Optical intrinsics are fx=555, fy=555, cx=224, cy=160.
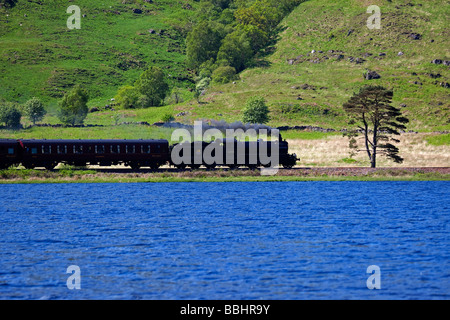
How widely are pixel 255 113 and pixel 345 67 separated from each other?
→ 59853 mm

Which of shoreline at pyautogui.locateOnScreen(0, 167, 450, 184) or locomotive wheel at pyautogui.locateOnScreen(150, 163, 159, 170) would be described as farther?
locomotive wheel at pyautogui.locateOnScreen(150, 163, 159, 170)

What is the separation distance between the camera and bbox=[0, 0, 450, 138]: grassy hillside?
119 m

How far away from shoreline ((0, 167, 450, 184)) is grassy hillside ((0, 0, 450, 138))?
35.0m

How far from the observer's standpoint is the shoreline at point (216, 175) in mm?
60406

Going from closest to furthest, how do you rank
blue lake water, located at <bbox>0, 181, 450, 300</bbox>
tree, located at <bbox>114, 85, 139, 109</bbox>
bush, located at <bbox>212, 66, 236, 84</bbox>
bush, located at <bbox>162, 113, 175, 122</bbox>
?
blue lake water, located at <bbox>0, 181, 450, 300</bbox>, bush, located at <bbox>162, 113, 175, 122</bbox>, tree, located at <bbox>114, 85, 139, 109</bbox>, bush, located at <bbox>212, 66, 236, 84</bbox>

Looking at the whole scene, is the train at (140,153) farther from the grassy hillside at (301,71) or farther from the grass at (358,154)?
the grassy hillside at (301,71)

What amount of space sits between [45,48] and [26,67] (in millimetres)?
18733

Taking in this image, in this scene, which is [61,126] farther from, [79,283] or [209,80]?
[79,283]

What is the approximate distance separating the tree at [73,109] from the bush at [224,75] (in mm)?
50162

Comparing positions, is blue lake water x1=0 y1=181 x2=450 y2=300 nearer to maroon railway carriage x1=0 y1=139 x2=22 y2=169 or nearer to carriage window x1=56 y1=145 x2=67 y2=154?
maroon railway carriage x1=0 y1=139 x2=22 y2=169

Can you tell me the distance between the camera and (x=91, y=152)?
6500cm

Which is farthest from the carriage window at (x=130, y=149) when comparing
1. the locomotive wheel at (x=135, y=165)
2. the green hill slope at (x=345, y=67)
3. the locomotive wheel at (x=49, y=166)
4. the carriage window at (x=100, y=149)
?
the green hill slope at (x=345, y=67)

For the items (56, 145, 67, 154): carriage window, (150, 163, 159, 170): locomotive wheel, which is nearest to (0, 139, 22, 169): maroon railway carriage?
(56, 145, 67, 154): carriage window
